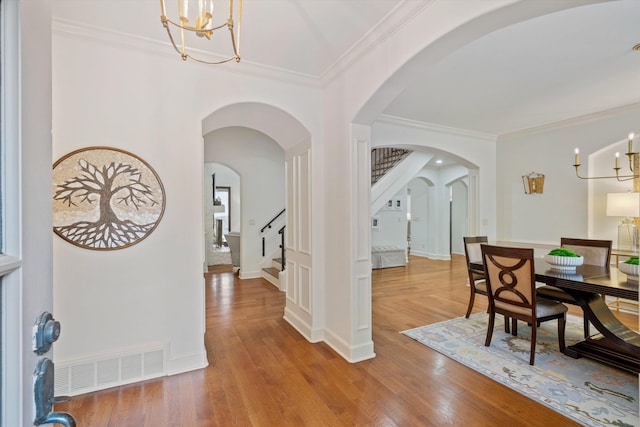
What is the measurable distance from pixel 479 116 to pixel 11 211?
533 cm

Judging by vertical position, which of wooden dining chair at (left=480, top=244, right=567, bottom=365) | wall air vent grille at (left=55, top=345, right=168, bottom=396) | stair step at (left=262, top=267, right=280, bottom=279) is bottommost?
wall air vent grille at (left=55, top=345, right=168, bottom=396)

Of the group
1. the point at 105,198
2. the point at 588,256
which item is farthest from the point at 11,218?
the point at 588,256

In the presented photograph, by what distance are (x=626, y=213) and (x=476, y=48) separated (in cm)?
307

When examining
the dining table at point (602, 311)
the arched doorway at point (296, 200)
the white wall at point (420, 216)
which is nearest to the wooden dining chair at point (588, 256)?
the dining table at point (602, 311)

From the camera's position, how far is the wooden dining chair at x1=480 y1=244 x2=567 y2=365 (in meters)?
2.68

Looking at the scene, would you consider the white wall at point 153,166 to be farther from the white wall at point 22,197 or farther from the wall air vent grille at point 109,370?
the white wall at point 22,197

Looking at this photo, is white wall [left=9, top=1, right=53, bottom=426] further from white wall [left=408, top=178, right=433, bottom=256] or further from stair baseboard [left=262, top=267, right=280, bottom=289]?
white wall [left=408, top=178, right=433, bottom=256]

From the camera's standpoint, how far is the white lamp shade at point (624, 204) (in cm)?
372

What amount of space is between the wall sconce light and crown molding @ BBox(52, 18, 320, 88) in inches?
180

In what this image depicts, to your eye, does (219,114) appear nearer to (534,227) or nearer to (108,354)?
(108,354)

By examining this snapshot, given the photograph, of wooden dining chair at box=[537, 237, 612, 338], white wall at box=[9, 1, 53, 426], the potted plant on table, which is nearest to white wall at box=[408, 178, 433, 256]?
wooden dining chair at box=[537, 237, 612, 338]

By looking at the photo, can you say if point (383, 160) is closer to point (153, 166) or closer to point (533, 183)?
point (533, 183)

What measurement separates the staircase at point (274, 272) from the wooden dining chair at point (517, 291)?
139 inches

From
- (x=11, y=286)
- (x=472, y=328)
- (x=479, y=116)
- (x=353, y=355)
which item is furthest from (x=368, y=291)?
(x=479, y=116)
